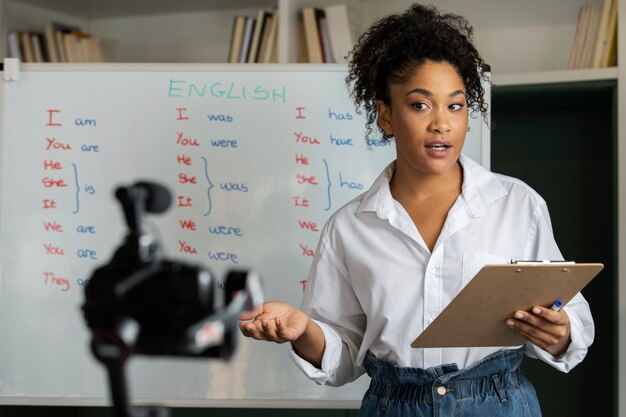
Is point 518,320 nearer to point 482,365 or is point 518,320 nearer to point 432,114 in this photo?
point 482,365

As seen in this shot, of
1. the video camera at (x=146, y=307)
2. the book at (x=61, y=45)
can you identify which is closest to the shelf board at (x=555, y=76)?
the book at (x=61, y=45)

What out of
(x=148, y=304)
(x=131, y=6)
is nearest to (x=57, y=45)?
(x=131, y=6)

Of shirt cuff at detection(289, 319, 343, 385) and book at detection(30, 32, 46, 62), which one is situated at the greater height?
book at detection(30, 32, 46, 62)

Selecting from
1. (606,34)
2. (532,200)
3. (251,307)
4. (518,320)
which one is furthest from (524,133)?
(251,307)

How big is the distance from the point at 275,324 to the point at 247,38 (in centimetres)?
181

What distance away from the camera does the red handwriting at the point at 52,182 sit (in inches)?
99.7

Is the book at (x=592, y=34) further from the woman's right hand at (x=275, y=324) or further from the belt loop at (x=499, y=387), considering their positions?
the woman's right hand at (x=275, y=324)

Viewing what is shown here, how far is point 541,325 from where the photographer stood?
1.36 meters

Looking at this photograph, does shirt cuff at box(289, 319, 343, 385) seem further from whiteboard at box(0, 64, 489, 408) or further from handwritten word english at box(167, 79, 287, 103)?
handwritten word english at box(167, 79, 287, 103)

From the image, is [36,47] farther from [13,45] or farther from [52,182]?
[52,182]

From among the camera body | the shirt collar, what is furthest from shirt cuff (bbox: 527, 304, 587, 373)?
the camera body

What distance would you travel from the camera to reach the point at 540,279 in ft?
4.19

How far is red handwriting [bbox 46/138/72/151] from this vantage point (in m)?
2.54

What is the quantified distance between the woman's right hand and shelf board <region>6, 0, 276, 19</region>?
205 centimetres
